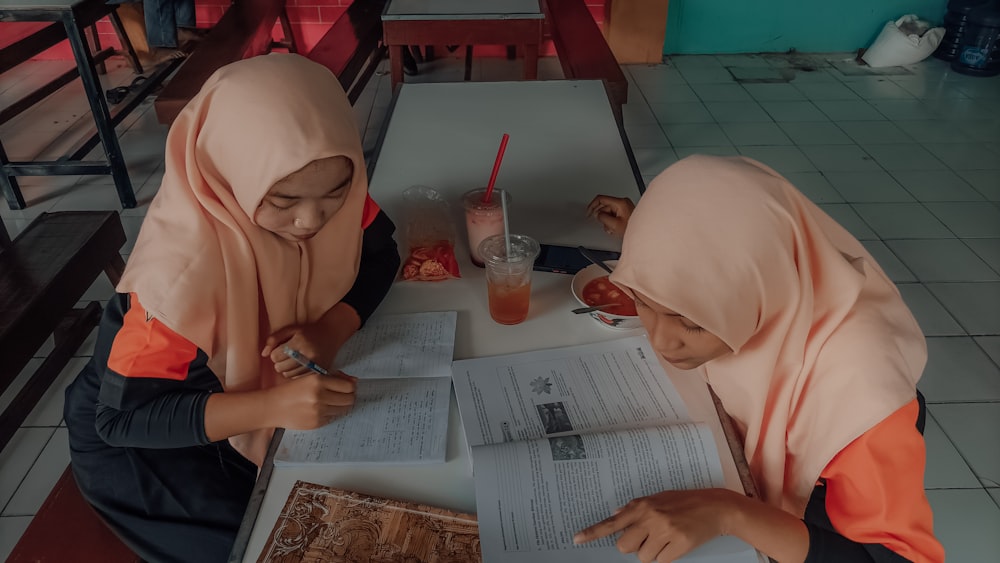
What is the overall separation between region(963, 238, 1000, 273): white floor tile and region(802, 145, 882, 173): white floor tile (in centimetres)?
73

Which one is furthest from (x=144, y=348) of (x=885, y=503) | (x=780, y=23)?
(x=780, y=23)

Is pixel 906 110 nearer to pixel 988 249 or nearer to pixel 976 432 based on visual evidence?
pixel 988 249

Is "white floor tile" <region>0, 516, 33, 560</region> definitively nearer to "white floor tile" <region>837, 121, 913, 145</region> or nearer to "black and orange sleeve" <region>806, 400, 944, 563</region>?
"black and orange sleeve" <region>806, 400, 944, 563</region>

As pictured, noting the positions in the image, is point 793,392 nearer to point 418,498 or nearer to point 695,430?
point 695,430

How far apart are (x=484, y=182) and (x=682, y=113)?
9.27ft

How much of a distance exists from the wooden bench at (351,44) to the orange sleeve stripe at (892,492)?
8.21ft

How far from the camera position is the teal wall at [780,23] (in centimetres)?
491

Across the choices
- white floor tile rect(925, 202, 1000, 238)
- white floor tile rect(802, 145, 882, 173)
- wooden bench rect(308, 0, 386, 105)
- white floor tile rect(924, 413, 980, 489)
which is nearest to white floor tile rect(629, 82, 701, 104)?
white floor tile rect(802, 145, 882, 173)

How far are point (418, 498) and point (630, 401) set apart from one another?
370 mm

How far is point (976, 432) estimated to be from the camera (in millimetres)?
2070

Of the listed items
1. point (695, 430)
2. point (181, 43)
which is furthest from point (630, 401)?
point (181, 43)

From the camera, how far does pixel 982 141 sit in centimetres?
386

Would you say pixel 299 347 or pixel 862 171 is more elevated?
pixel 299 347

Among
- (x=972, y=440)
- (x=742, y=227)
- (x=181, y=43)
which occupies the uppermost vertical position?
(x=742, y=227)
